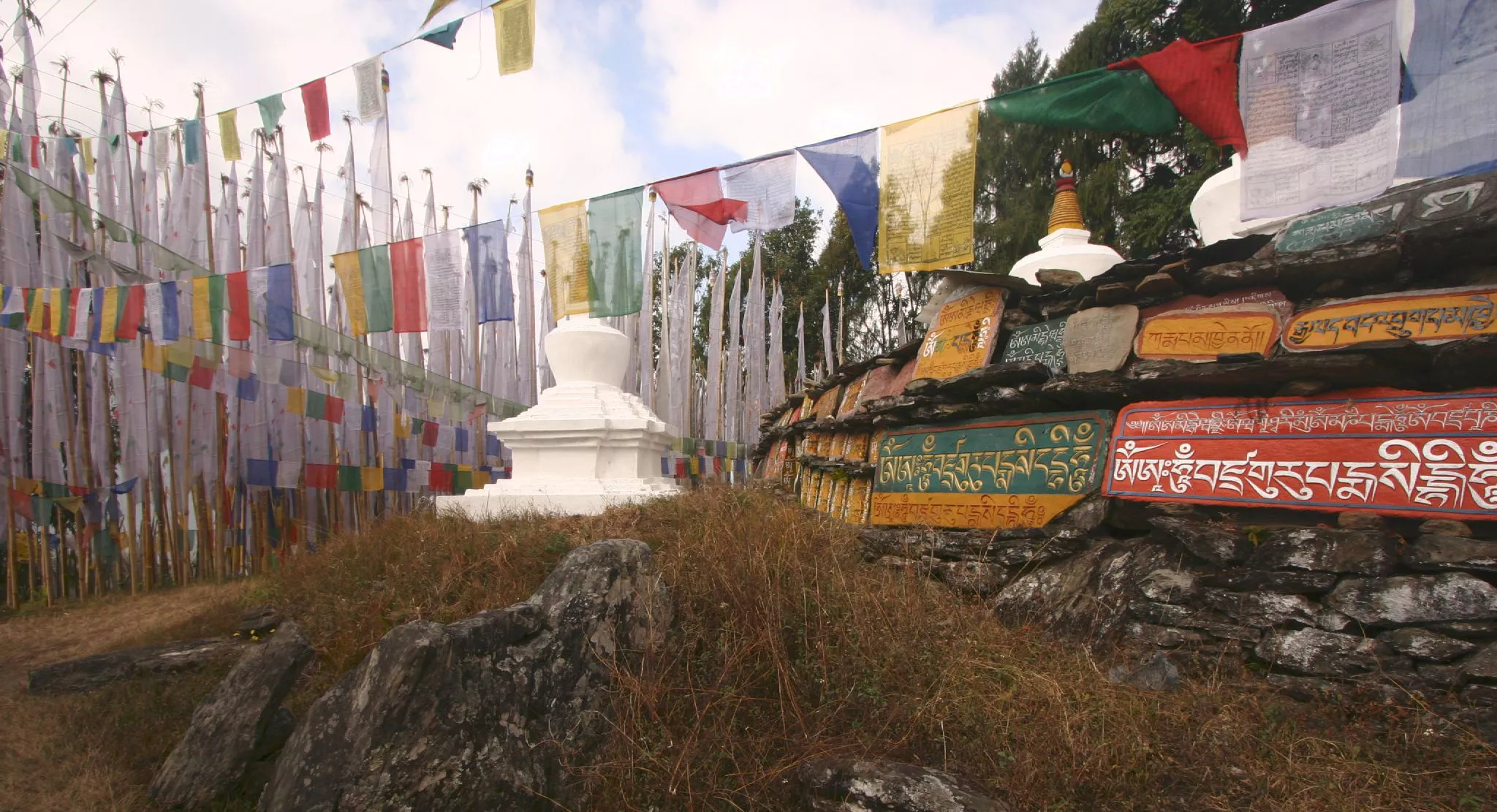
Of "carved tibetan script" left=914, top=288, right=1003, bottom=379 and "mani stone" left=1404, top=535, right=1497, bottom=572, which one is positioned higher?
"carved tibetan script" left=914, top=288, right=1003, bottom=379

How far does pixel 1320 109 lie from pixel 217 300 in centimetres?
926

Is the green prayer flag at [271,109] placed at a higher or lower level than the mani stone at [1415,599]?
higher

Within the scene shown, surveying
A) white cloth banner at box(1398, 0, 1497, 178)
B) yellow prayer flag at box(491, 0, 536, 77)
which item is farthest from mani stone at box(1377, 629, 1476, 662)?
yellow prayer flag at box(491, 0, 536, 77)

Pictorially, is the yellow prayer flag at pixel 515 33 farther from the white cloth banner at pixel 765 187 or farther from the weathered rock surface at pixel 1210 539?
the weathered rock surface at pixel 1210 539

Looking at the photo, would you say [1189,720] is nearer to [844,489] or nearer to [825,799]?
[825,799]

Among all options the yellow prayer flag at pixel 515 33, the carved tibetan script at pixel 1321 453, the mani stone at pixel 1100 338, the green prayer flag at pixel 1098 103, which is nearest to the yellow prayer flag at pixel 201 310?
the yellow prayer flag at pixel 515 33

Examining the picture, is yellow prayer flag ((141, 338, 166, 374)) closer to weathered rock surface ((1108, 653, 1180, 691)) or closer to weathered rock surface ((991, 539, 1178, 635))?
weathered rock surface ((991, 539, 1178, 635))

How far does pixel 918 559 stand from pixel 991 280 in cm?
211

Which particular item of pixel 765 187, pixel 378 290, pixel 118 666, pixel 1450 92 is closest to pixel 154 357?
pixel 378 290

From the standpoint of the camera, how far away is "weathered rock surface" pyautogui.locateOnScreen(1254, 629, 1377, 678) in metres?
3.26

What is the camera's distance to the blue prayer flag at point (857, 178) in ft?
22.1

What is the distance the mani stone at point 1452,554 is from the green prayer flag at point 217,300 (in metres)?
9.26

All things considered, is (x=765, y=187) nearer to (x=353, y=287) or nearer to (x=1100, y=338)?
(x=1100, y=338)

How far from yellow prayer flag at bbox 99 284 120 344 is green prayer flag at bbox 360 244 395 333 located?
2.52m
